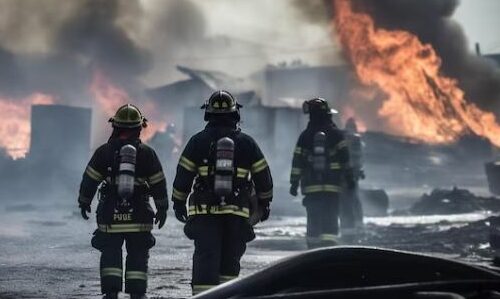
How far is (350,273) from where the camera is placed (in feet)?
10.4

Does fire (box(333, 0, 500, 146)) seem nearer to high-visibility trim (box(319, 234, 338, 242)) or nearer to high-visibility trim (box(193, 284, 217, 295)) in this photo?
high-visibility trim (box(319, 234, 338, 242))

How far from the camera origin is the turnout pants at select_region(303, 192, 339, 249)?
32.0 feet

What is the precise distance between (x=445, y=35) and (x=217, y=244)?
31.0 meters

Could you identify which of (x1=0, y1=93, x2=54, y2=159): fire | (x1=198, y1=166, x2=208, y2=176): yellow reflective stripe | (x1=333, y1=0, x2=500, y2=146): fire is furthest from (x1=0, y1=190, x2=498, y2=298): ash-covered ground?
(x1=333, y1=0, x2=500, y2=146): fire

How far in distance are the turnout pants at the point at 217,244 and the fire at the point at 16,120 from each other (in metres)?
24.9

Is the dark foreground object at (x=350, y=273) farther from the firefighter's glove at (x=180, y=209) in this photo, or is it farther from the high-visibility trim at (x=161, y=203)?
the high-visibility trim at (x=161, y=203)

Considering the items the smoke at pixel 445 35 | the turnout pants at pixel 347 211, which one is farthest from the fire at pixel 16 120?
the turnout pants at pixel 347 211

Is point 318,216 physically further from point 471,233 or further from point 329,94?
point 329,94

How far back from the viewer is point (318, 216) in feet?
32.3

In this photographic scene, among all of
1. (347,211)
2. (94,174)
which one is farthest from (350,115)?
(94,174)

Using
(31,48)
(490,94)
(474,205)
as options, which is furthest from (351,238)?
(490,94)

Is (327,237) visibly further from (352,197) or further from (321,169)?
(352,197)

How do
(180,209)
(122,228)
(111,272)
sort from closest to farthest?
(180,209) → (111,272) → (122,228)

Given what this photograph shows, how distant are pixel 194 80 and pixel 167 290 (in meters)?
32.8
